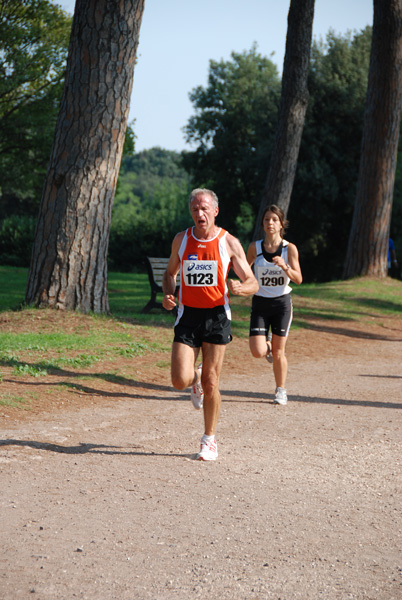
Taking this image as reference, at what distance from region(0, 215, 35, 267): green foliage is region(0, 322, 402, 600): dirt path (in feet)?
92.3

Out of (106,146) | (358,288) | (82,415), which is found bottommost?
(82,415)

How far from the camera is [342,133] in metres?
35.4

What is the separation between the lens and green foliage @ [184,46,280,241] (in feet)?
123

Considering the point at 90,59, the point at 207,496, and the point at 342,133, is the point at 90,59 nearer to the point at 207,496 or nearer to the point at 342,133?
the point at 207,496

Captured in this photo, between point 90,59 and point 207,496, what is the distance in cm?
812

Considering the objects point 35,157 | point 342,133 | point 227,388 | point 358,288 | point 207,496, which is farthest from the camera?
point 342,133

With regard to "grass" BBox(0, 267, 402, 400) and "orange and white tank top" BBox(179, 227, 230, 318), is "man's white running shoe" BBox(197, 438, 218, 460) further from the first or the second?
"grass" BBox(0, 267, 402, 400)

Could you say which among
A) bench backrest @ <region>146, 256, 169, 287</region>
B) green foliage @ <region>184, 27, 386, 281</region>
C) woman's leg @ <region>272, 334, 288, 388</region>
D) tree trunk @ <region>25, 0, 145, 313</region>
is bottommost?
woman's leg @ <region>272, 334, 288, 388</region>

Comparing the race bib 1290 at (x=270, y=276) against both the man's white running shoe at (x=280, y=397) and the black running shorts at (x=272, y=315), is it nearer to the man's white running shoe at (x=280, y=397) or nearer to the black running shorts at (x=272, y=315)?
the black running shorts at (x=272, y=315)

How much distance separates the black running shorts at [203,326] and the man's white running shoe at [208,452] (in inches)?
30.1

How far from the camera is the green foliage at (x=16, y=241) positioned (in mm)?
34969

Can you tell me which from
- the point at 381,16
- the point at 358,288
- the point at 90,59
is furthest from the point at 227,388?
the point at 381,16

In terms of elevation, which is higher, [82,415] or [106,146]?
[106,146]

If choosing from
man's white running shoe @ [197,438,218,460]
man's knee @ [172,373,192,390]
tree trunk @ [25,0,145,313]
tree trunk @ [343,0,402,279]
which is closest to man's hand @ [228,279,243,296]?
man's knee @ [172,373,192,390]
